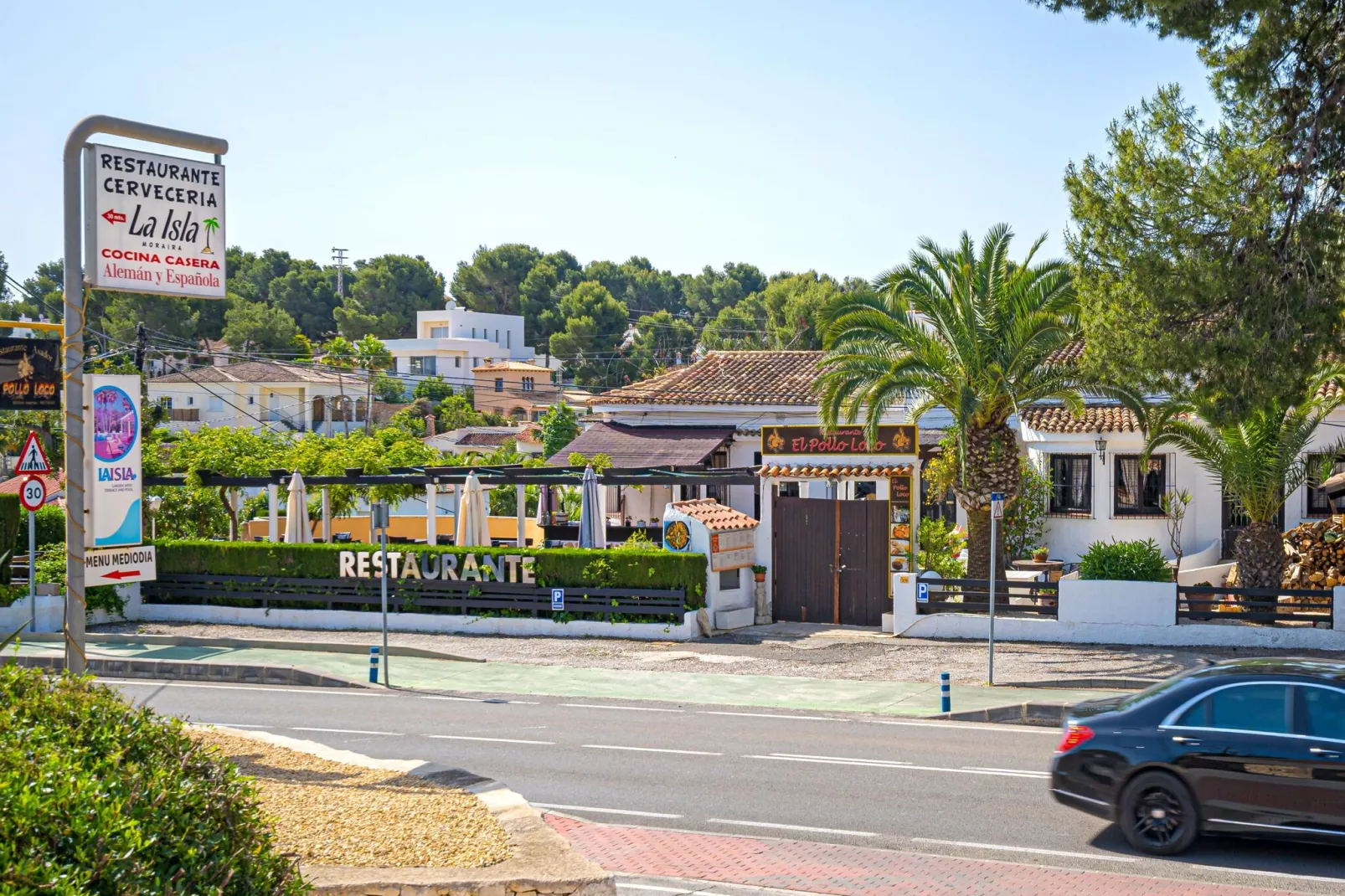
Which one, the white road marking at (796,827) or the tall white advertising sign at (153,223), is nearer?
the tall white advertising sign at (153,223)

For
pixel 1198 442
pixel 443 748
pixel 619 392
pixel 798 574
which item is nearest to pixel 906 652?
pixel 798 574

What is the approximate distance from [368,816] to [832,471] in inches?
618

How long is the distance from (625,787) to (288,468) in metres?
20.0

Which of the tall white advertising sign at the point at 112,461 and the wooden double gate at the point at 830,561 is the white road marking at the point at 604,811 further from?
the wooden double gate at the point at 830,561

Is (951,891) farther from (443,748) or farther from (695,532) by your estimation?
(695,532)

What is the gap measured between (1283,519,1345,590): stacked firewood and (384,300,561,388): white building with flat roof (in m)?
63.0

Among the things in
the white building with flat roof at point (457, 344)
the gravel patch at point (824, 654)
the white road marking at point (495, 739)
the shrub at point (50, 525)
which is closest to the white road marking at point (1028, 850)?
the white road marking at point (495, 739)

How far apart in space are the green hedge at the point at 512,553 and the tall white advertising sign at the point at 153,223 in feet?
45.1

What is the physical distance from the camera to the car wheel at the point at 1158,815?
1005cm

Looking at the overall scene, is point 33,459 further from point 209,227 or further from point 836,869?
point 836,869

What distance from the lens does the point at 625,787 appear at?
41.2ft

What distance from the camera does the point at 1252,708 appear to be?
1016 centimetres

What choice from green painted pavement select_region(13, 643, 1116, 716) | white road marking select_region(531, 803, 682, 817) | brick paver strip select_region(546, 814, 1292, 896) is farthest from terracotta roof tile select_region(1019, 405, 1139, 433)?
brick paver strip select_region(546, 814, 1292, 896)

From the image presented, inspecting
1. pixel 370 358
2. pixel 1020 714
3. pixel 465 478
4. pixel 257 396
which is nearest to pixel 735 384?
pixel 465 478
